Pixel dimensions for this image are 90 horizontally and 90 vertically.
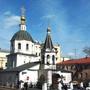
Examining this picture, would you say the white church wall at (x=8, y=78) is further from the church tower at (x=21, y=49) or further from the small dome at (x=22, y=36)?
the small dome at (x=22, y=36)

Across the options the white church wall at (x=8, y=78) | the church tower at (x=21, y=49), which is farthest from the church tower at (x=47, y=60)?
the church tower at (x=21, y=49)

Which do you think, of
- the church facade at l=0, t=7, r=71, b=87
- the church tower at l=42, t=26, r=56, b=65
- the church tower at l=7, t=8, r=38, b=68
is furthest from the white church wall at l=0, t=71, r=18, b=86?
the church tower at l=42, t=26, r=56, b=65

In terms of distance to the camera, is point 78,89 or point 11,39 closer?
point 78,89

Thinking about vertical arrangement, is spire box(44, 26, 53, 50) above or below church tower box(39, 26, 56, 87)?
above

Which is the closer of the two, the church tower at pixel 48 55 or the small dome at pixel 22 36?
the church tower at pixel 48 55

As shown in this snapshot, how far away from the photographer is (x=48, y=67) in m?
54.3

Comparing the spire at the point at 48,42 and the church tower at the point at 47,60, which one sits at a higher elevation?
the spire at the point at 48,42

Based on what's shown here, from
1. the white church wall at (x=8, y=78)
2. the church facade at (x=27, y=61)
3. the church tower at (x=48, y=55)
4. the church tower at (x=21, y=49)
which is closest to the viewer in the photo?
the church facade at (x=27, y=61)

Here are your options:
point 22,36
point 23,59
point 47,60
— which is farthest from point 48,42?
point 23,59

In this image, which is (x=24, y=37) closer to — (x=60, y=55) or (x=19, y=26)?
(x=19, y=26)

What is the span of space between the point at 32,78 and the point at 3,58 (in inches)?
1515

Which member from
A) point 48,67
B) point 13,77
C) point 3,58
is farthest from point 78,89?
point 3,58

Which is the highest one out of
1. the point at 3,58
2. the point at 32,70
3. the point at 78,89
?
the point at 3,58

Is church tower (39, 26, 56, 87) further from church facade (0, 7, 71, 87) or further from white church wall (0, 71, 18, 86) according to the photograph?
white church wall (0, 71, 18, 86)
